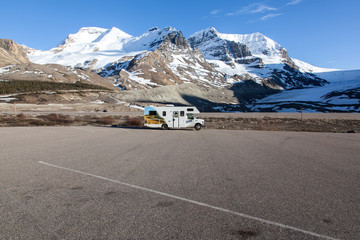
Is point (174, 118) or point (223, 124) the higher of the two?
point (174, 118)

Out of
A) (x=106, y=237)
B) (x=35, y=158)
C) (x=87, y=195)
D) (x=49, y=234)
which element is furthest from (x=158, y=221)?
(x=35, y=158)

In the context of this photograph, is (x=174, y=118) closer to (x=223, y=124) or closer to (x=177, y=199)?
(x=223, y=124)

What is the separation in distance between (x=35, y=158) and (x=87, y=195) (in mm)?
4640

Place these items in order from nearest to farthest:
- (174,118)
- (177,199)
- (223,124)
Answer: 1. (177,199)
2. (174,118)
3. (223,124)

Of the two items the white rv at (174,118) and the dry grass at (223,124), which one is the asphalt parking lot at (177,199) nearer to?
the white rv at (174,118)

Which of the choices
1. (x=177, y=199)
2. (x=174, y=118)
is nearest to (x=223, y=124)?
(x=174, y=118)

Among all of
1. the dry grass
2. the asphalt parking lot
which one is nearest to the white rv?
the dry grass

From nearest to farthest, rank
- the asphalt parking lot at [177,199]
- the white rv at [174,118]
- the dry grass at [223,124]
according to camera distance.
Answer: the asphalt parking lot at [177,199]
the white rv at [174,118]
the dry grass at [223,124]

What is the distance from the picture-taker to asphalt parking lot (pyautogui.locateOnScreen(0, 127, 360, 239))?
3572mm

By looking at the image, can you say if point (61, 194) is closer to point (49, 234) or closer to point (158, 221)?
point (49, 234)

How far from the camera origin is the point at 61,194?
4945mm

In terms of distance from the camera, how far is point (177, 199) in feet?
15.4

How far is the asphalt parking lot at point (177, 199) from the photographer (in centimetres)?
357

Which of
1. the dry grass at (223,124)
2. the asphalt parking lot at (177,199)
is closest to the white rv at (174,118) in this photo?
the dry grass at (223,124)
